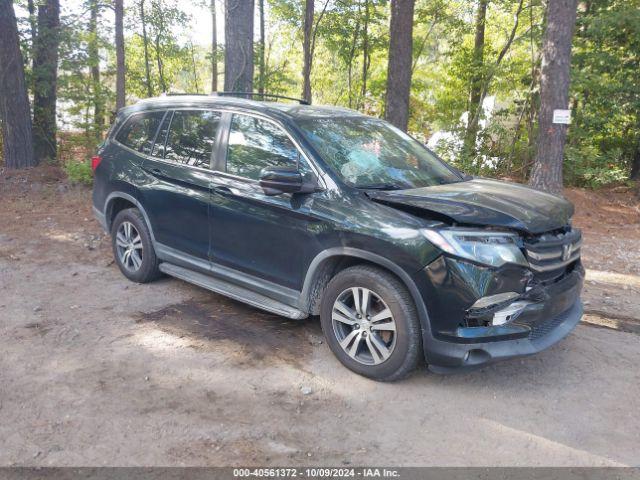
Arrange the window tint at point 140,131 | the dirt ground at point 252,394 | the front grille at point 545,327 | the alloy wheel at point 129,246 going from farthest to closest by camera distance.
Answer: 1. the alloy wheel at point 129,246
2. the window tint at point 140,131
3. the front grille at point 545,327
4. the dirt ground at point 252,394

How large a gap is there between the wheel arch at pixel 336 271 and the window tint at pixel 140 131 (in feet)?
8.01

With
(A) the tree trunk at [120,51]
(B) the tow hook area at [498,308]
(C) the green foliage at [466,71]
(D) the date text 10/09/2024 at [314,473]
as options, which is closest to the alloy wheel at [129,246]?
(D) the date text 10/09/2024 at [314,473]

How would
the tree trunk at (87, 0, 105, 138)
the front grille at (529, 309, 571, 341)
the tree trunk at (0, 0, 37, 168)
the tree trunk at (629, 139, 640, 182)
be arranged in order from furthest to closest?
the tree trunk at (87, 0, 105, 138) < the tree trunk at (629, 139, 640, 182) < the tree trunk at (0, 0, 37, 168) < the front grille at (529, 309, 571, 341)

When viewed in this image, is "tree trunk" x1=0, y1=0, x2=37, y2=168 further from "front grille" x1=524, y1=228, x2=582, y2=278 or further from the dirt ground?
"front grille" x1=524, y1=228, x2=582, y2=278

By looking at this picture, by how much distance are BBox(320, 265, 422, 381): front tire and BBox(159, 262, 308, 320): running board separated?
1.19 ft

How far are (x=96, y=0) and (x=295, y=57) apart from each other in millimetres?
12120

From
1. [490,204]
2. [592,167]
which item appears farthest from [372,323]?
[592,167]

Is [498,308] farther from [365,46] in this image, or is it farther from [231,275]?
[365,46]

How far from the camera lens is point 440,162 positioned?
17.2ft

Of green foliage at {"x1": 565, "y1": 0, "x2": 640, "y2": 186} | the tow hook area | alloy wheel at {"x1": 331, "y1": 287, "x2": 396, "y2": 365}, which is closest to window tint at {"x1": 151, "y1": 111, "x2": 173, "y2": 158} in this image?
alloy wheel at {"x1": 331, "y1": 287, "x2": 396, "y2": 365}

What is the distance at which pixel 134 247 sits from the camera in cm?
588

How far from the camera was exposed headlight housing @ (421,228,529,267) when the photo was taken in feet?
11.7

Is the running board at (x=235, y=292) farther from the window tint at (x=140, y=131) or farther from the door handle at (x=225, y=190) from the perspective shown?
the window tint at (x=140, y=131)

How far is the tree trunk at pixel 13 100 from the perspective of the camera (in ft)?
36.2
